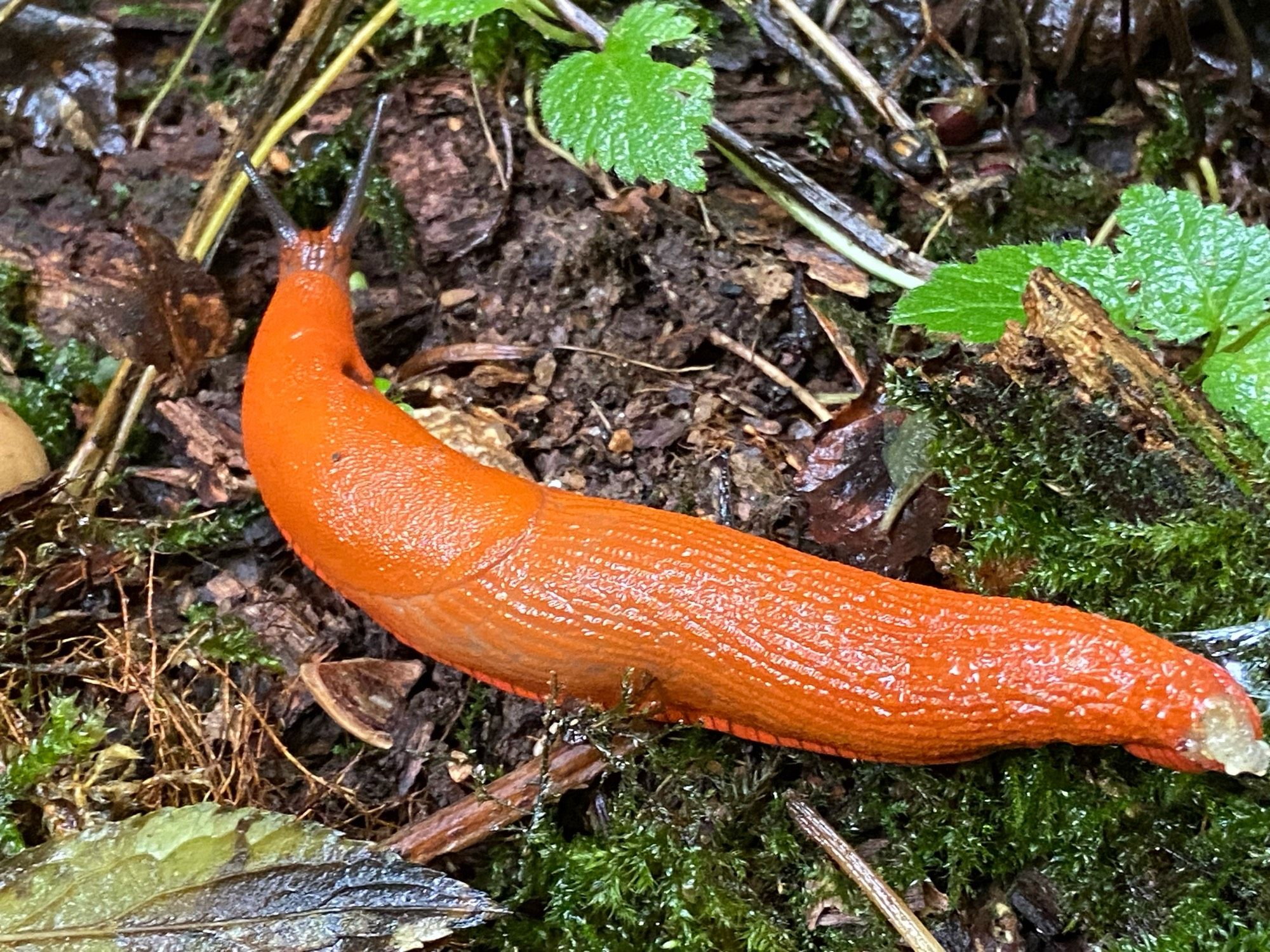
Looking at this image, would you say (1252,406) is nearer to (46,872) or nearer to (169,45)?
(46,872)

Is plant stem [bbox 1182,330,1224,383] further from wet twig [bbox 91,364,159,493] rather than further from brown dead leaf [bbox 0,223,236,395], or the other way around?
wet twig [bbox 91,364,159,493]

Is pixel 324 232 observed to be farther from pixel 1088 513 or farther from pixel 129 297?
pixel 1088 513

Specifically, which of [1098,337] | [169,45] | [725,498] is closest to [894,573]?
[725,498]

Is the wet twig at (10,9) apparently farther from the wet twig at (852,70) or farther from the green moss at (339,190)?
the wet twig at (852,70)

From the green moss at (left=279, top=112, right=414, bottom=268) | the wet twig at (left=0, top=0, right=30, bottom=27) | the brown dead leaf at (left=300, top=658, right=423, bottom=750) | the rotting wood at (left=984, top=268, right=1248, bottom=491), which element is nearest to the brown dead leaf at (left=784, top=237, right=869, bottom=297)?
the rotting wood at (left=984, top=268, right=1248, bottom=491)

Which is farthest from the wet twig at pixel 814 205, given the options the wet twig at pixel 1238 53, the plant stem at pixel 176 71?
the plant stem at pixel 176 71
